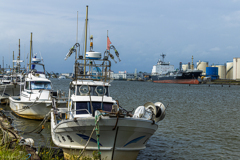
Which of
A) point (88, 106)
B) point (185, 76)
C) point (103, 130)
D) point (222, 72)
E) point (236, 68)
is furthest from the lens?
point (222, 72)

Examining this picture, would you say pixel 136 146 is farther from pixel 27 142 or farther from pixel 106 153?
pixel 27 142

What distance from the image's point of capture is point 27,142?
36.6ft

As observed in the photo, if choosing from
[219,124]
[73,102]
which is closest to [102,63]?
[73,102]

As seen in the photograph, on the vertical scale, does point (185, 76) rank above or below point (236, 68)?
below

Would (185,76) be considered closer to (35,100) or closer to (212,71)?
(212,71)

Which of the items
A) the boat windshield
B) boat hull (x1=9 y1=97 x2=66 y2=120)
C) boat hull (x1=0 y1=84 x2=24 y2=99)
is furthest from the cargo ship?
boat hull (x1=9 y1=97 x2=66 y2=120)

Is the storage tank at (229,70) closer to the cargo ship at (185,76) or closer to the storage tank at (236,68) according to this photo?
the storage tank at (236,68)

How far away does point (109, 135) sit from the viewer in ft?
33.4

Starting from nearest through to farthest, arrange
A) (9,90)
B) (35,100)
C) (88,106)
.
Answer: (88,106) < (35,100) < (9,90)

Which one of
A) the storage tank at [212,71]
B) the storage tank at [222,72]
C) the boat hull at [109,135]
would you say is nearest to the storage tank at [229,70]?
the storage tank at [222,72]

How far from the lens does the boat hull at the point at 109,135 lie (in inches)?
393

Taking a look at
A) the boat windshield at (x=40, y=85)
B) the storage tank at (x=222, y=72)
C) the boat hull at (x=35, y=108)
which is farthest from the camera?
the storage tank at (x=222, y=72)

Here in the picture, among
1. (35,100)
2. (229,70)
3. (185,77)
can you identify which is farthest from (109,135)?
(229,70)

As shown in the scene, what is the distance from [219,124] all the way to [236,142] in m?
6.04
